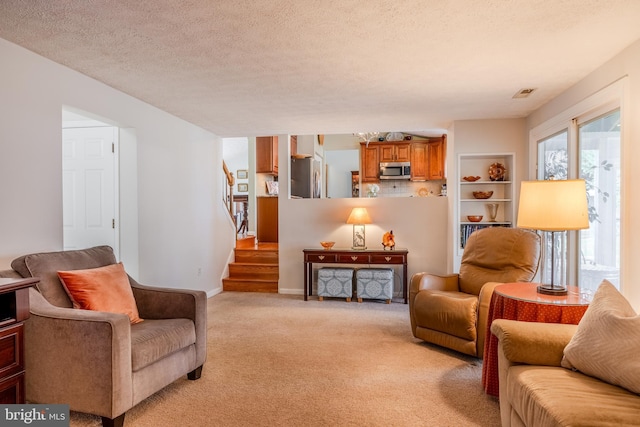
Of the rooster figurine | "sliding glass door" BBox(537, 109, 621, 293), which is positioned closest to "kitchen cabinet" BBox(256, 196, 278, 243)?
the rooster figurine

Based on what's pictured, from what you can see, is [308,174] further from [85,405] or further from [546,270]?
[85,405]

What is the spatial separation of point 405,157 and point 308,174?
7.61ft

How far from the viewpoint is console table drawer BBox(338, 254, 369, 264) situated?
5.04m

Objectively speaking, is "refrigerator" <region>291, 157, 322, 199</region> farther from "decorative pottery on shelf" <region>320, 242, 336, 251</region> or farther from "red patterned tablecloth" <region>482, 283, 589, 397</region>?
"red patterned tablecloth" <region>482, 283, 589, 397</region>

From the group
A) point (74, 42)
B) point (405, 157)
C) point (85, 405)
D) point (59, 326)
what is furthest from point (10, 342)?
point (405, 157)

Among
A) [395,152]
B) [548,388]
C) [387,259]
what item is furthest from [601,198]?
[395,152]

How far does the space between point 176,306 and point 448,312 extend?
2110 mm

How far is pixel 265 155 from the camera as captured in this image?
282 inches

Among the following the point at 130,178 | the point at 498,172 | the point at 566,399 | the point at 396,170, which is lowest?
the point at 566,399

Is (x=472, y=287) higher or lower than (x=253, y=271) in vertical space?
higher

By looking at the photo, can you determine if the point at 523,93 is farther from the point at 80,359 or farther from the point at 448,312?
the point at 80,359

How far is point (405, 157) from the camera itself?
25.7 feet

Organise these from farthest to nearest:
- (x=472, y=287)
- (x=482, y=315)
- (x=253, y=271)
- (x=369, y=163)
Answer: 1. (x=369, y=163)
2. (x=253, y=271)
3. (x=472, y=287)
4. (x=482, y=315)

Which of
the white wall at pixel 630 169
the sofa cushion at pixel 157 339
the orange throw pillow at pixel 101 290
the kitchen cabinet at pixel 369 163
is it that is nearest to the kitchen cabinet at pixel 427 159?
the kitchen cabinet at pixel 369 163
